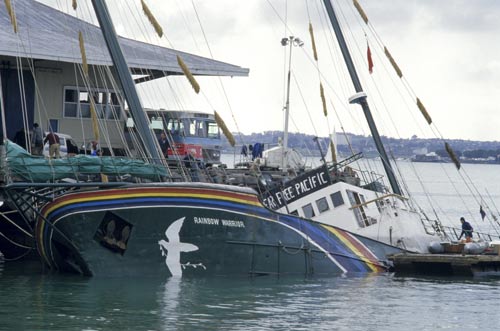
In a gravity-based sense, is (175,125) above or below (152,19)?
above

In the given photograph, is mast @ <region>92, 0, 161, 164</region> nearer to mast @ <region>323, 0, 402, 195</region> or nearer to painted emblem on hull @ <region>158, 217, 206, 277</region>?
painted emblem on hull @ <region>158, 217, 206, 277</region>

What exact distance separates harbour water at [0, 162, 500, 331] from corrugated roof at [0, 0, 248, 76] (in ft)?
46.4

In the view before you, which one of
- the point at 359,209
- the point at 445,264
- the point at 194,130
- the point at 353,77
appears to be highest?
the point at 194,130

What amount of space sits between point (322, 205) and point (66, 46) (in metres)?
17.4

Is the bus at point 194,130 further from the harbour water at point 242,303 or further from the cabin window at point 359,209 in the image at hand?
the harbour water at point 242,303

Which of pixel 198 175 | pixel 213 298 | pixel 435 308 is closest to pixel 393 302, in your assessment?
pixel 435 308

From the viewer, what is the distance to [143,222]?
3253 centimetres

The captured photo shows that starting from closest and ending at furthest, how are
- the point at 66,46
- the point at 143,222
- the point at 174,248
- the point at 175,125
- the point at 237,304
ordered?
1. the point at 237,304
2. the point at 143,222
3. the point at 174,248
4. the point at 66,46
5. the point at 175,125

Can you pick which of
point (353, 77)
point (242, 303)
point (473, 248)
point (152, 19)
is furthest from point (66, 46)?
point (242, 303)

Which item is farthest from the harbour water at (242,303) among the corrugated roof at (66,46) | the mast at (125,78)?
the corrugated roof at (66,46)

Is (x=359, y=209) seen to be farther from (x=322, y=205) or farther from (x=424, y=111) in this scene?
(x=424, y=111)

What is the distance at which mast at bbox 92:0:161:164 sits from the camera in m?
36.3

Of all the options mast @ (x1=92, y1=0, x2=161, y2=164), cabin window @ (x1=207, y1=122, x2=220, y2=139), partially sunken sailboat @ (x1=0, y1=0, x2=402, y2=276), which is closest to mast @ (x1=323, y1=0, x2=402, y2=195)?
partially sunken sailboat @ (x1=0, y1=0, x2=402, y2=276)

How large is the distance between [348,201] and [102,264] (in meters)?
8.79
